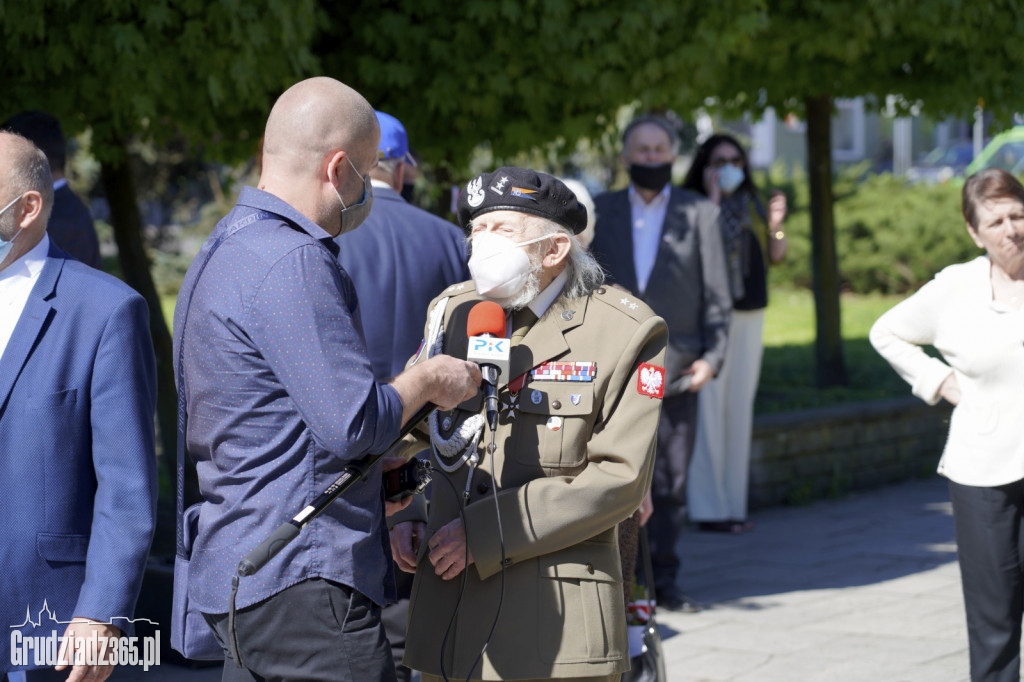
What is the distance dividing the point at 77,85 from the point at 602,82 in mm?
2579

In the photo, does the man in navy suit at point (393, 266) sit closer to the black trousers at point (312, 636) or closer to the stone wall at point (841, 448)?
the black trousers at point (312, 636)

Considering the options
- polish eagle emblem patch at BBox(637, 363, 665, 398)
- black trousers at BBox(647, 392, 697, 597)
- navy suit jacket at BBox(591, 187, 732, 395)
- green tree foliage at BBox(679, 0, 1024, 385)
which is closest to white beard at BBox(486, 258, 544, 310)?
polish eagle emblem patch at BBox(637, 363, 665, 398)

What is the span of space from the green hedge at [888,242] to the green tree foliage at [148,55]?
15801 mm

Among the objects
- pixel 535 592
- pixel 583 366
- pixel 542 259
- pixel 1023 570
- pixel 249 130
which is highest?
pixel 249 130

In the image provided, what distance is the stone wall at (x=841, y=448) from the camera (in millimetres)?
9102

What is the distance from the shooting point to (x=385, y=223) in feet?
15.1

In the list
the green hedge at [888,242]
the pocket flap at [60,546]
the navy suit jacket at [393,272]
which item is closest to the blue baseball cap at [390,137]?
the navy suit jacket at [393,272]

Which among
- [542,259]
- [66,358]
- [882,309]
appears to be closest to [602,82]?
[542,259]

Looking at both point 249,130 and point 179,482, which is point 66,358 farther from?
point 249,130

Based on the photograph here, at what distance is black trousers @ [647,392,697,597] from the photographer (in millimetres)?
6426

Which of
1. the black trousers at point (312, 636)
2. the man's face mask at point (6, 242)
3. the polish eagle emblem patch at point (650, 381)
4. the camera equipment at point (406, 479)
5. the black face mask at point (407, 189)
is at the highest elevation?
the black face mask at point (407, 189)

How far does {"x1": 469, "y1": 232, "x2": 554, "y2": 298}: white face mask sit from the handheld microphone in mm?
80

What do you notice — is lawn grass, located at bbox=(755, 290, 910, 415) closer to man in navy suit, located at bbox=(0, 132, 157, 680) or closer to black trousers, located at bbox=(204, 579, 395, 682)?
man in navy suit, located at bbox=(0, 132, 157, 680)

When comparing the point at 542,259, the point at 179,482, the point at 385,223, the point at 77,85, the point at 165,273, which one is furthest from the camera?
the point at 165,273
